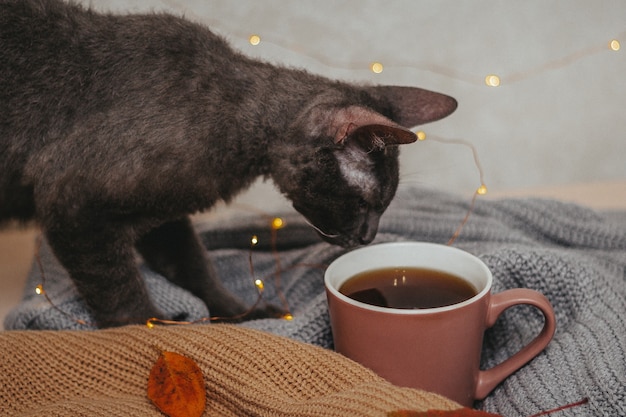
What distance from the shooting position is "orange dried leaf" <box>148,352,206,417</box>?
586 mm

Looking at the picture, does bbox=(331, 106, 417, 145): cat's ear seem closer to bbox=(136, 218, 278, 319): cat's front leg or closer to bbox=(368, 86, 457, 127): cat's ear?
bbox=(368, 86, 457, 127): cat's ear

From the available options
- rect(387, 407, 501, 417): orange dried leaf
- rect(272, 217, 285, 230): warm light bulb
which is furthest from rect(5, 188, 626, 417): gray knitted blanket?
rect(387, 407, 501, 417): orange dried leaf

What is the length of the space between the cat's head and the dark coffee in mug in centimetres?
10

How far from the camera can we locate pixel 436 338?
0.57 meters

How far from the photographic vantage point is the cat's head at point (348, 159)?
68cm

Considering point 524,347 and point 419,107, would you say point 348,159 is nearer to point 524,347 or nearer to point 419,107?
point 419,107

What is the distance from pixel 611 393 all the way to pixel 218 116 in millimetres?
481

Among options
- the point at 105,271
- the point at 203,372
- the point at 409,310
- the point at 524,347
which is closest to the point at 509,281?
the point at 524,347

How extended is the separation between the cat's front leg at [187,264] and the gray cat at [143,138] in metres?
0.10

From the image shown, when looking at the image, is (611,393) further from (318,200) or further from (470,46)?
(470,46)

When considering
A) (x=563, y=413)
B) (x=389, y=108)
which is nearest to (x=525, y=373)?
(x=563, y=413)

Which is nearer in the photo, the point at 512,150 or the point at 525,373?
the point at 525,373

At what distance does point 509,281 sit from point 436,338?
0.64ft

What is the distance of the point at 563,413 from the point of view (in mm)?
587
